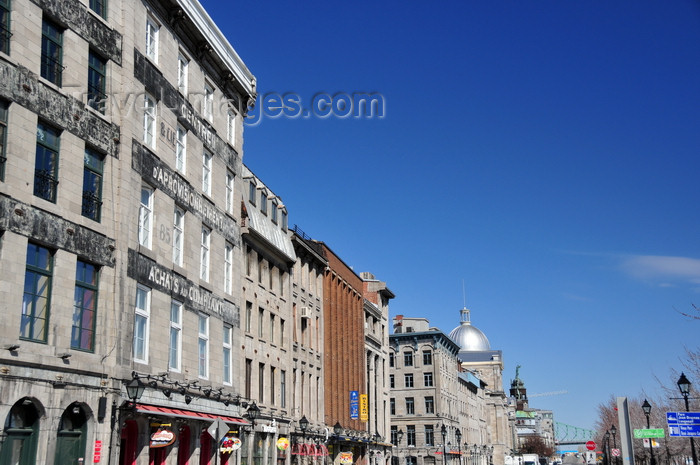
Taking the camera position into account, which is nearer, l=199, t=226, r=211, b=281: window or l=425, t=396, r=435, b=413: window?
l=199, t=226, r=211, b=281: window

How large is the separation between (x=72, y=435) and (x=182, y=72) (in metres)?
16.0

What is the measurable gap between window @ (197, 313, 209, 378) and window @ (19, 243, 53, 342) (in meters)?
10.7

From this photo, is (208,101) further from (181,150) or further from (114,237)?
(114,237)

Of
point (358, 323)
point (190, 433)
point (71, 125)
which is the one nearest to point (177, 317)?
point (190, 433)

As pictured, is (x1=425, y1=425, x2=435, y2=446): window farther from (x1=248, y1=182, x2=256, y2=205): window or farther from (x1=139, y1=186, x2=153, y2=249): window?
(x1=139, y1=186, x2=153, y2=249): window

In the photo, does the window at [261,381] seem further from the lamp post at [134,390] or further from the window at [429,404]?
the window at [429,404]

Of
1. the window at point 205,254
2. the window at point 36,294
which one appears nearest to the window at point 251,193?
the window at point 205,254

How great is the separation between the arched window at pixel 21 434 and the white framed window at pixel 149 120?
35.2 feet

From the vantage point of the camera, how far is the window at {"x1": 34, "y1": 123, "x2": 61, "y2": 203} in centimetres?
2189

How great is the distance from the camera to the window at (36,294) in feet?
68.0

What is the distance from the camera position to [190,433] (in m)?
31.0

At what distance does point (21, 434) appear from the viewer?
2031 centimetres

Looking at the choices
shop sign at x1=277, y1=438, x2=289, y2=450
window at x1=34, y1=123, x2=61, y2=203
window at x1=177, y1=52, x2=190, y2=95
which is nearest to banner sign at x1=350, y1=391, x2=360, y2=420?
shop sign at x1=277, y1=438, x2=289, y2=450

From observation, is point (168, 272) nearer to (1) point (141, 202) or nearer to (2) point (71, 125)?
(1) point (141, 202)
